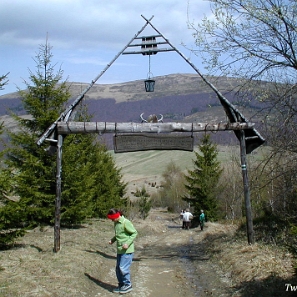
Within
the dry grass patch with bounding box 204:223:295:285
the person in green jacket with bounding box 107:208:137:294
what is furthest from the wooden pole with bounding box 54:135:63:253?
the dry grass patch with bounding box 204:223:295:285

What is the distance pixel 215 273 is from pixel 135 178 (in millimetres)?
83160

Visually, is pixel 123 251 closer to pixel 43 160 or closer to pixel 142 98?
pixel 43 160

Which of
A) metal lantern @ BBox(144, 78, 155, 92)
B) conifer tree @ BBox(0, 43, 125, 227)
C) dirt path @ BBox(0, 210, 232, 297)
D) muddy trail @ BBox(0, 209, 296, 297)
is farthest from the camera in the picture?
conifer tree @ BBox(0, 43, 125, 227)

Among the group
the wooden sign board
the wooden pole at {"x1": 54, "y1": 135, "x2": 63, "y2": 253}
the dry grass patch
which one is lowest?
the dry grass patch

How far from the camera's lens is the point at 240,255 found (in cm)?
1051

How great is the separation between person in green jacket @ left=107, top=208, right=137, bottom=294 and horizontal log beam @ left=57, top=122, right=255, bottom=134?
3.45m

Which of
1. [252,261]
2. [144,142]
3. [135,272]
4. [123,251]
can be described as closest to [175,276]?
[135,272]

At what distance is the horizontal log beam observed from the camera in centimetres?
1123

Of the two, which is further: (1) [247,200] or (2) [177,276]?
(1) [247,200]

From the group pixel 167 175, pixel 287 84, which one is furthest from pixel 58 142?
pixel 167 175

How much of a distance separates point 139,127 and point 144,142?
0.45 metres

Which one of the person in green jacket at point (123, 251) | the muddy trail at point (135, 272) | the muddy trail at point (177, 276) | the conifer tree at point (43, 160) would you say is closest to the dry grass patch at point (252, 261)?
the muddy trail at point (135, 272)

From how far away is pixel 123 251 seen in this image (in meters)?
8.23

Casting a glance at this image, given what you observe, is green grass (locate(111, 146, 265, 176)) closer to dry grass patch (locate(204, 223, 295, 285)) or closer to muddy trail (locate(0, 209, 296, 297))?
muddy trail (locate(0, 209, 296, 297))
